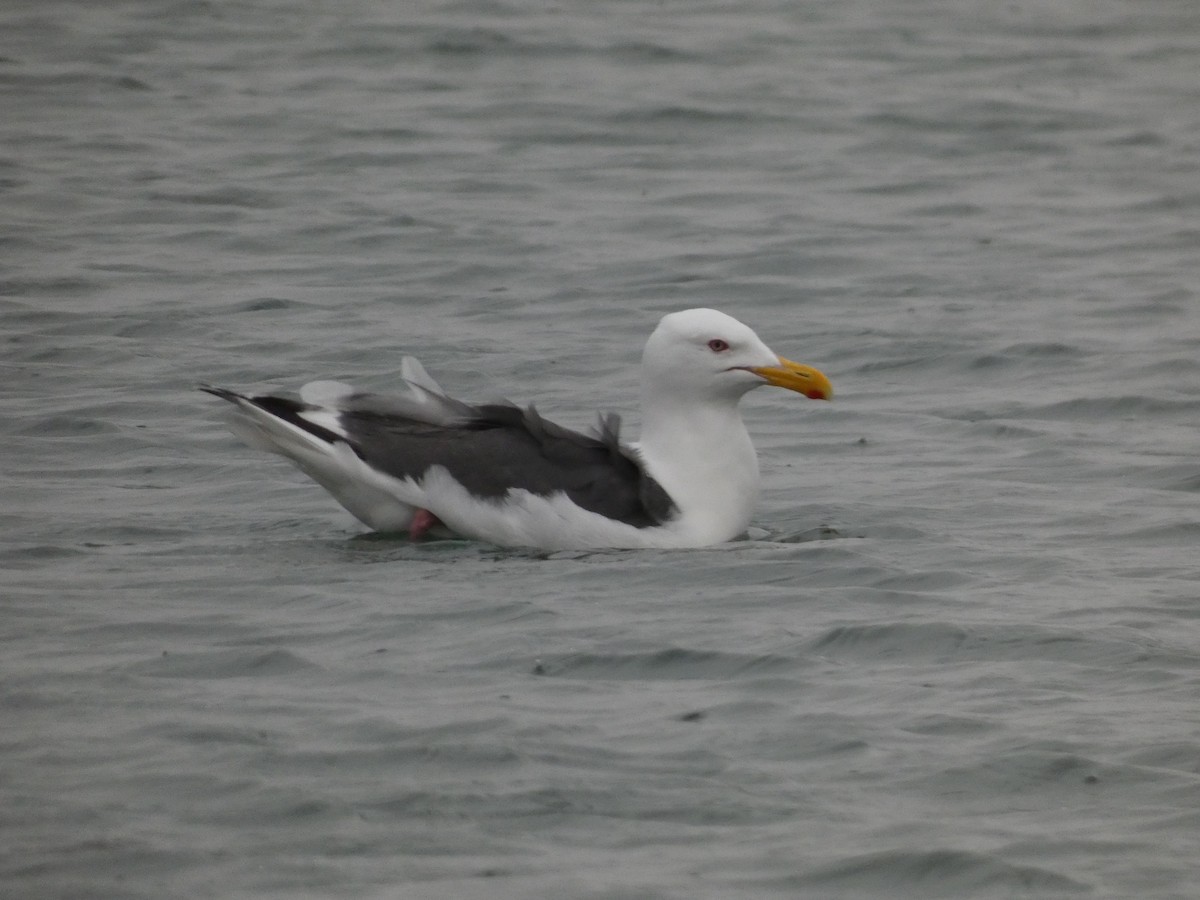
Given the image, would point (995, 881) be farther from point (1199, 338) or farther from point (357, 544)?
point (1199, 338)

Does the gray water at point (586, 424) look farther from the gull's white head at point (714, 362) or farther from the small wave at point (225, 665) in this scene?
the gull's white head at point (714, 362)

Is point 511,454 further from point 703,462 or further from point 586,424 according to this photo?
point 586,424

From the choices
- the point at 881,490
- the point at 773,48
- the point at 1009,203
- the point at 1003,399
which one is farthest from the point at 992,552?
the point at 773,48

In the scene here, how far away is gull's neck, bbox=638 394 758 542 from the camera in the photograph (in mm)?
9547

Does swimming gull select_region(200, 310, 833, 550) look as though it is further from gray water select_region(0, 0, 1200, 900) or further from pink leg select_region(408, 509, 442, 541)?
gray water select_region(0, 0, 1200, 900)

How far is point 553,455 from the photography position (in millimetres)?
9383

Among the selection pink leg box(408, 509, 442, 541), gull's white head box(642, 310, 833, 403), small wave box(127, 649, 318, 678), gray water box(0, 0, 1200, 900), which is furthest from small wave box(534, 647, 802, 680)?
gull's white head box(642, 310, 833, 403)

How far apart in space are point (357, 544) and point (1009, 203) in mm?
9151

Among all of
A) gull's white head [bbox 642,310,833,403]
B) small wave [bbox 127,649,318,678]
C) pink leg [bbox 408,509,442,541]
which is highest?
gull's white head [bbox 642,310,833,403]

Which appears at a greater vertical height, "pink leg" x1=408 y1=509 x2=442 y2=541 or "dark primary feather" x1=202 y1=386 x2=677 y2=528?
"dark primary feather" x1=202 y1=386 x2=677 y2=528

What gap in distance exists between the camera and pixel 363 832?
246 inches

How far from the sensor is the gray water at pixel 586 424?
21.0ft

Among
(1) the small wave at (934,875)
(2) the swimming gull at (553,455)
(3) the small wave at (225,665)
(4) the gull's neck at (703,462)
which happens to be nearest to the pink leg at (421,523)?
(2) the swimming gull at (553,455)

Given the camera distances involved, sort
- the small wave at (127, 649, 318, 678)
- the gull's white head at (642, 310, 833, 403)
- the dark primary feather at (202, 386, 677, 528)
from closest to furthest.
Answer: the small wave at (127, 649, 318, 678) → the dark primary feather at (202, 386, 677, 528) → the gull's white head at (642, 310, 833, 403)
